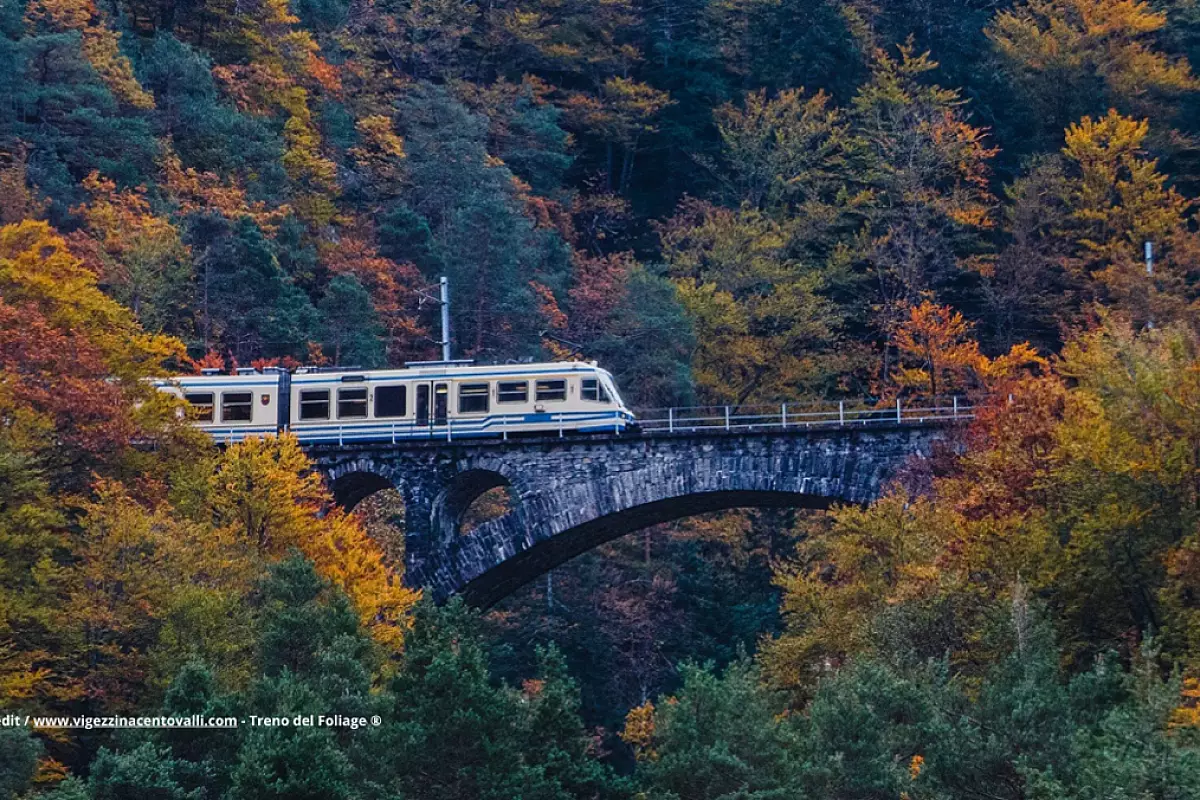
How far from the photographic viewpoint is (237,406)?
5256 cm

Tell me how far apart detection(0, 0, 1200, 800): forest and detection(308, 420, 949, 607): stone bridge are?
165cm

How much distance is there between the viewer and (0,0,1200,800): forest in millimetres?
35312

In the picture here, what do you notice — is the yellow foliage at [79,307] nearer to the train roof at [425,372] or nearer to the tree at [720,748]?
the train roof at [425,372]

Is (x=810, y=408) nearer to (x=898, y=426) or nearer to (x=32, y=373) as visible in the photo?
(x=898, y=426)

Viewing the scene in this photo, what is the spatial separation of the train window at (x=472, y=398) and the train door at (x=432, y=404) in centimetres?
34

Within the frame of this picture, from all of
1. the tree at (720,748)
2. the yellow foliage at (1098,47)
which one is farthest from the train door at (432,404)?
the yellow foliage at (1098,47)

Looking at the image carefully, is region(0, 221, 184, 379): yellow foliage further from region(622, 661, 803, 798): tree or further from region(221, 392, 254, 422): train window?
region(622, 661, 803, 798): tree

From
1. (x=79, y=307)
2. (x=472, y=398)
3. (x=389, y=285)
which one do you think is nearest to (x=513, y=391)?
(x=472, y=398)

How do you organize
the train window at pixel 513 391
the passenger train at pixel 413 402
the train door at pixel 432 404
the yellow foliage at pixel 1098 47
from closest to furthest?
the passenger train at pixel 413 402 → the train window at pixel 513 391 → the train door at pixel 432 404 → the yellow foliage at pixel 1098 47

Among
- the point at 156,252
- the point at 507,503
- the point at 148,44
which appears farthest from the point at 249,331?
the point at 148,44

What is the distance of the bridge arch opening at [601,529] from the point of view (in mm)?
52000

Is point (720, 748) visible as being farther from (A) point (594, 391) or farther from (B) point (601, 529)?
(B) point (601, 529)

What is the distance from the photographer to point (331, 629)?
39.1m

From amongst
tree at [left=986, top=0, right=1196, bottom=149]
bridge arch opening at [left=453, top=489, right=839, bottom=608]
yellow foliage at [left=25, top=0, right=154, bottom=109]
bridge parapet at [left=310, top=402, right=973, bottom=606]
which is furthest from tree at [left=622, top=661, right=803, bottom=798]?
tree at [left=986, top=0, right=1196, bottom=149]
